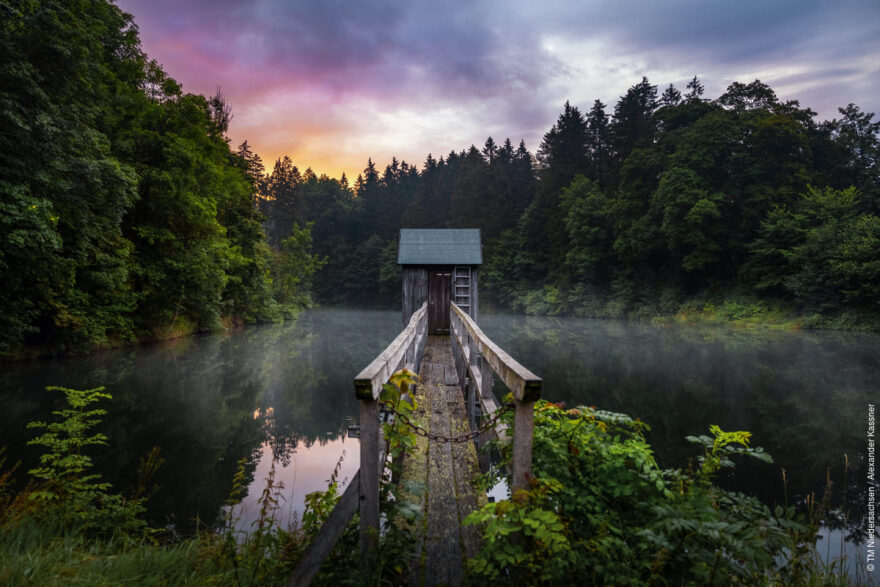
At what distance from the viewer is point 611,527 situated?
2.08 meters

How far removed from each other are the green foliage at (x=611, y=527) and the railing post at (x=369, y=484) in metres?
0.59

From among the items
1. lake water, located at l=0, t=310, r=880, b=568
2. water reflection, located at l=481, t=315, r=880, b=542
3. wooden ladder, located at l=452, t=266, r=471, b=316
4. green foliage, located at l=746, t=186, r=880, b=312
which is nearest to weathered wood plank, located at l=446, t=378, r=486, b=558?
lake water, located at l=0, t=310, r=880, b=568

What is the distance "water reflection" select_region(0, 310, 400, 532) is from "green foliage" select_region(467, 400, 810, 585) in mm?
4101

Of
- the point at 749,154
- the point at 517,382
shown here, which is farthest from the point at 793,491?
the point at 749,154

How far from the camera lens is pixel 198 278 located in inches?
702

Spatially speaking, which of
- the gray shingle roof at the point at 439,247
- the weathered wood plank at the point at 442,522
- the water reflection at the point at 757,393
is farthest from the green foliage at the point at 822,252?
the weathered wood plank at the point at 442,522

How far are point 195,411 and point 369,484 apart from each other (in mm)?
7834

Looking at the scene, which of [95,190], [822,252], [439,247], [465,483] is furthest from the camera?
[822,252]

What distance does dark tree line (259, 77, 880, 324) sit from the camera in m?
22.4

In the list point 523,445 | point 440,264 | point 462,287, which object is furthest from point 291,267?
point 523,445

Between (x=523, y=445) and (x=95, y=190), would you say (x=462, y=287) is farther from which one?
(x=523, y=445)

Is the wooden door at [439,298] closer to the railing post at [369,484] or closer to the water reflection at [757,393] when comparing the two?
the water reflection at [757,393]

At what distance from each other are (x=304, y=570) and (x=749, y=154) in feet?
109

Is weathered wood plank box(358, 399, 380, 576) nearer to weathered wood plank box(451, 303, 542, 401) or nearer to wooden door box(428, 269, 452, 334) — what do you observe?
weathered wood plank box(451, 303, 542, 401)
